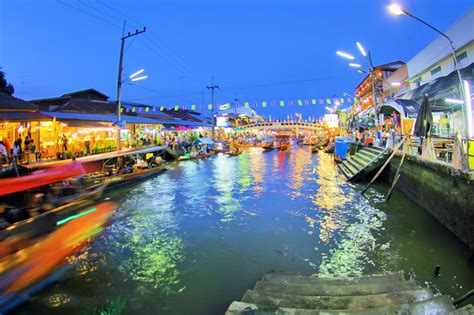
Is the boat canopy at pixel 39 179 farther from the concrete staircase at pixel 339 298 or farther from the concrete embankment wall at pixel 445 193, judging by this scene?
the concrete embankment wall at pixel 445 193

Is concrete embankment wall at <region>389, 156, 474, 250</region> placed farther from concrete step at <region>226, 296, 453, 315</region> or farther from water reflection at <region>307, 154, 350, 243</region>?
concrete step at <region>226, 296, 453, 315</region>

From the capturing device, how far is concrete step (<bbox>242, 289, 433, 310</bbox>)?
4457 mm

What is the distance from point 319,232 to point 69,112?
22.1 metres

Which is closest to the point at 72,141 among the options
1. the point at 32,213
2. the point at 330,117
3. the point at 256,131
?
the point at 32,213

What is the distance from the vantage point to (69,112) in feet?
79.1

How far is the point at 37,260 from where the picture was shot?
7141 millimetres

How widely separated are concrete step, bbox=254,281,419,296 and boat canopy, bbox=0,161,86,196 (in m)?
6.33

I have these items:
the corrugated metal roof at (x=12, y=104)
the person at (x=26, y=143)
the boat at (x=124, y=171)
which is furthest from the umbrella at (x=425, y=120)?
the person at (x=26, y=143)

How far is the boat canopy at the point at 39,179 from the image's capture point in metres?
7.32

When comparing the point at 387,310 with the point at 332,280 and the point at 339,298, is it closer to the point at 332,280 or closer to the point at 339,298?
the point at 339,298

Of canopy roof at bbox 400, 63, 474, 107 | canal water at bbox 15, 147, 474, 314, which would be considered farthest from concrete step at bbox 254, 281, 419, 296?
canopy roof at bbox 400, 63, 474, 107

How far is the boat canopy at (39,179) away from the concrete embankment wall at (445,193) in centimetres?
1175

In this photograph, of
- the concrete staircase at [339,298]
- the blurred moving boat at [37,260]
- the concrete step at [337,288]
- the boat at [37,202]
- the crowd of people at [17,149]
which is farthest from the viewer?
the crowd of people at [17,149]

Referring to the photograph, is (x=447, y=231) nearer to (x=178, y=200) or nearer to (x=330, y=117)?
(x=178, y=200)
